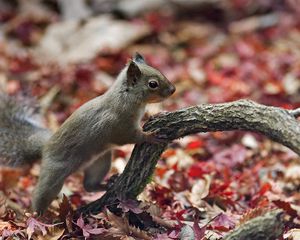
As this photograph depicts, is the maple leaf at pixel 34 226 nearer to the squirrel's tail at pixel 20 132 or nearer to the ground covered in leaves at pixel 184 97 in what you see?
the ground covered in leaves at pixel 184 97

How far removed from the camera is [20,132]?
462 cm

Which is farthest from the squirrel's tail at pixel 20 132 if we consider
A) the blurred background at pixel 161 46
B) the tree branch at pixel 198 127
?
the blurred background at pixel 161 46

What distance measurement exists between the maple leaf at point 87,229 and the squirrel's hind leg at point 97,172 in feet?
2.18

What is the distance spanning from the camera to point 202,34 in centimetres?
905

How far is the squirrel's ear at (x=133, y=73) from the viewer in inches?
159

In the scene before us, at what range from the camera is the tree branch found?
3396 millimetres

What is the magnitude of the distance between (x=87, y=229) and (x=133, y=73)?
3.54 feet

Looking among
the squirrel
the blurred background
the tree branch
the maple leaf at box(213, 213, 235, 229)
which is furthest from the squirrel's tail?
the blurred background

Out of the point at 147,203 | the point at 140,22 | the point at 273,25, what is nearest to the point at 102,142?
the point at 147,203

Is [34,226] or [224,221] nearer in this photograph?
[34,226]

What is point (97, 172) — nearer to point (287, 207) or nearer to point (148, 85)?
point (148, 85)

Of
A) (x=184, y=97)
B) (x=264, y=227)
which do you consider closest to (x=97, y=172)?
(x=264, y=227)

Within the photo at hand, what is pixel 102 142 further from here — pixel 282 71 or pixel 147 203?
pixel 282 71

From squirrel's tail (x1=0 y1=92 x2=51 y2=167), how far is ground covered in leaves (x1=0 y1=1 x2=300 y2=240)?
337mm
